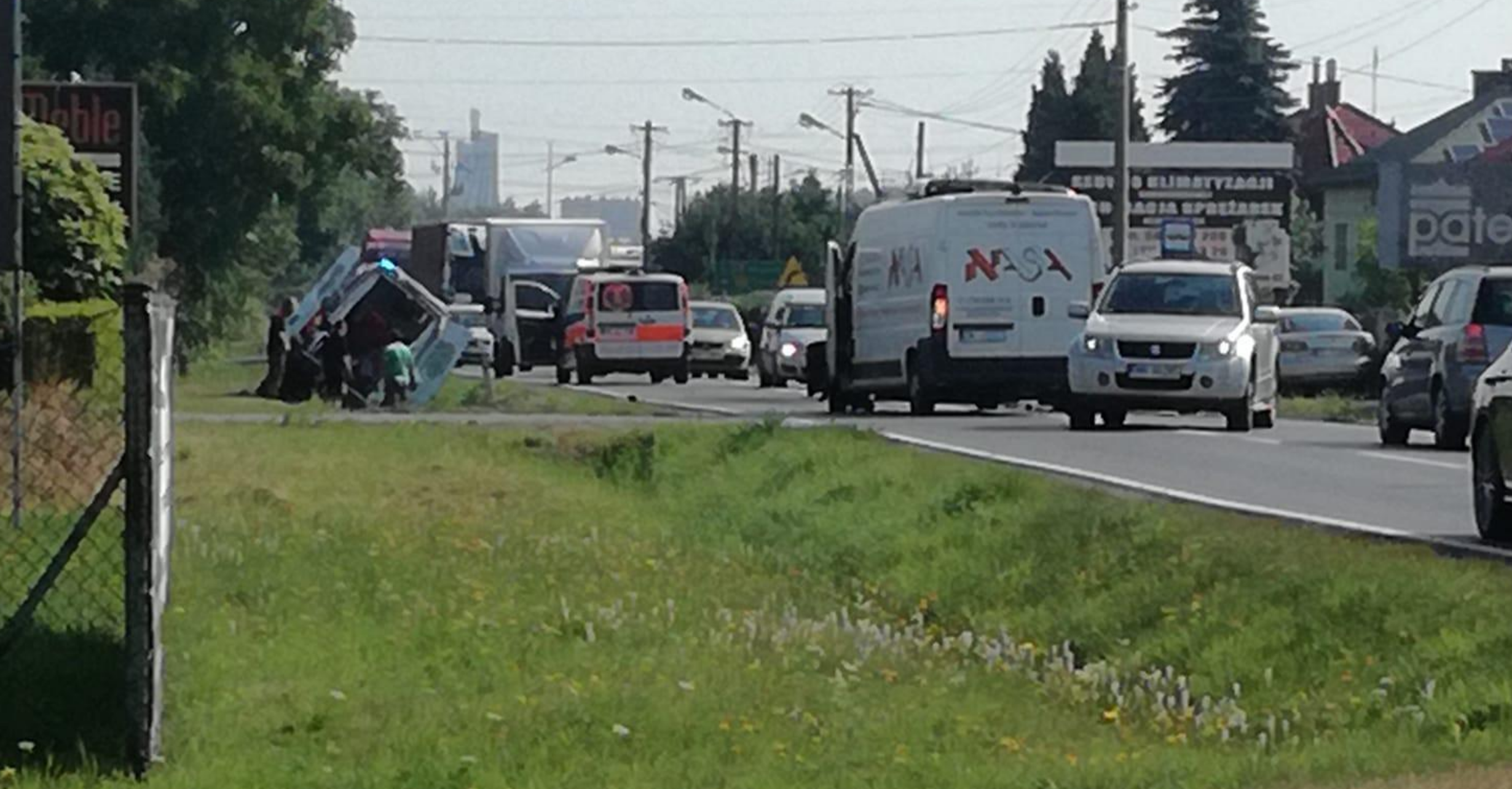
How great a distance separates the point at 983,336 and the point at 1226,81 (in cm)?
8907

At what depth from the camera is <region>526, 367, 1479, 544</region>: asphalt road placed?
2003 centimetres

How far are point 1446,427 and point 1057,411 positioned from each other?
1056 centimetres

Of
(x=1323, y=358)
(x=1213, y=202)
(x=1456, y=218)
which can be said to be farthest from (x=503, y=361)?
(x=1213, y=202)

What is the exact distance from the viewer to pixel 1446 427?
28.2 metres

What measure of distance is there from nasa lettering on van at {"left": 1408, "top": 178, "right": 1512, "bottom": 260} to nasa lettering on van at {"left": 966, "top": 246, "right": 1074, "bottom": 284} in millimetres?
30985

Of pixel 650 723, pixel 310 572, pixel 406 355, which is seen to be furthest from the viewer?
pixel 406 355

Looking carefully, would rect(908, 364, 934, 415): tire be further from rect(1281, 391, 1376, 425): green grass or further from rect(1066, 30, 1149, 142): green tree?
rect(1066, 30, 1149, 142): green tree

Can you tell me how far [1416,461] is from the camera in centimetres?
2594

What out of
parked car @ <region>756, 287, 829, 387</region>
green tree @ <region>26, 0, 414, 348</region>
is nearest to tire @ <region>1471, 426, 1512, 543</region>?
parked car @ <region>756, 287, 829, 387</region>

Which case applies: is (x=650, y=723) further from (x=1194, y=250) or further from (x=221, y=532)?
(x=1194, y=250)

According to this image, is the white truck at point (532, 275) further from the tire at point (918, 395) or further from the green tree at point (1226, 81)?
the green tree at point (1226, 81)

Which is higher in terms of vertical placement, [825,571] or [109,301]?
[109,301]

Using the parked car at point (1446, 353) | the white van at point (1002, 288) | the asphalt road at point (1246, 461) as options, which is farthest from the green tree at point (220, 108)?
the parked car at point (1446, 353)

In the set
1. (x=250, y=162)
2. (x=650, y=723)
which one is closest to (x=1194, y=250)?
(x=250, y=162)
